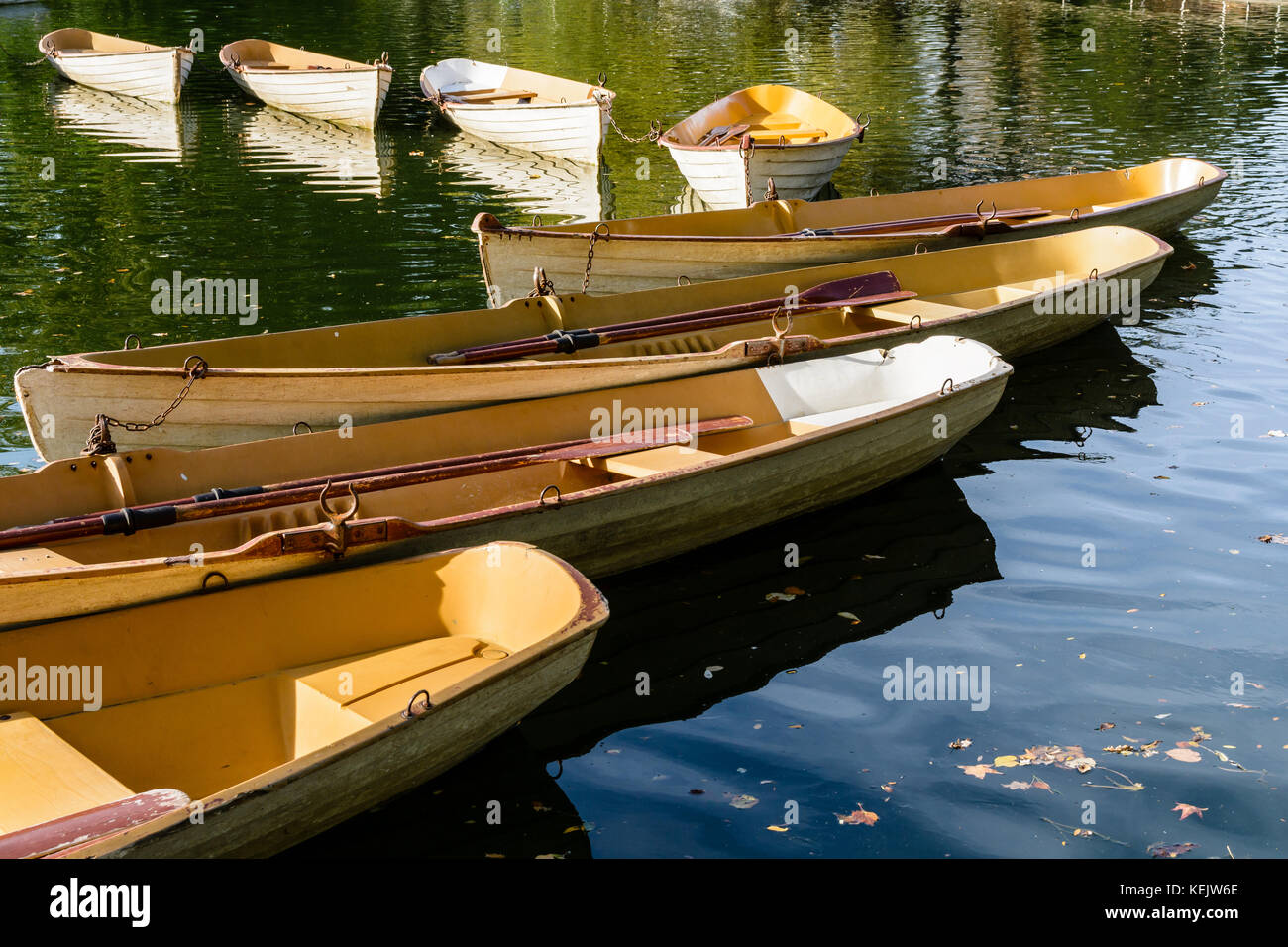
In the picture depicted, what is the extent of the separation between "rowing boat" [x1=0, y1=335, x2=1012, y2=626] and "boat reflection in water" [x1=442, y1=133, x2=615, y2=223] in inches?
297

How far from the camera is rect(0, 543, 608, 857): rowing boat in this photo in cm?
434

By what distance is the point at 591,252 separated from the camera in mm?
10727

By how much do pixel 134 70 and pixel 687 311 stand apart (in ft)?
55.4

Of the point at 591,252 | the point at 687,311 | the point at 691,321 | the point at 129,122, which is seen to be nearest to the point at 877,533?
the point at 691,321

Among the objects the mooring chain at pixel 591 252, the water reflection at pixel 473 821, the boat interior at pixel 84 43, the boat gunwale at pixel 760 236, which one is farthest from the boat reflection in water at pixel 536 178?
the water reflection at pixel 473 821

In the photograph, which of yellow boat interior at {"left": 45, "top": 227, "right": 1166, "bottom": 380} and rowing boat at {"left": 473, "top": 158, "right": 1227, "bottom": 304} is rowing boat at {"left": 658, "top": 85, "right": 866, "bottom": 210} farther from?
yellow boat interior at {"left": 45, "top": 227, "right": 1166, "bottom": 380}

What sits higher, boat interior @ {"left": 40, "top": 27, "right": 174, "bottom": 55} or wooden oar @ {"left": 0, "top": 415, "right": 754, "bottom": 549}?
boat interior @ {"left": 40, "top": 27, "right": 174, "bottom": 55}

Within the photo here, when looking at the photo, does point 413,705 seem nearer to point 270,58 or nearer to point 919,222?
point 919,222

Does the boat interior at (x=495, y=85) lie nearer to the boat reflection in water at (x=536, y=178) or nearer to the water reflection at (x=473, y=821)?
the boat reflection in water at (x=536, y=178)

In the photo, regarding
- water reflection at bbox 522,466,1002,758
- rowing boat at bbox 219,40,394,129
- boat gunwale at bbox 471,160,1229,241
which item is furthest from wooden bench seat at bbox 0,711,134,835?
rowing boat at bbox 219,40,394,129

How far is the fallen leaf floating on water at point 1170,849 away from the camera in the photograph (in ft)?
16.5
